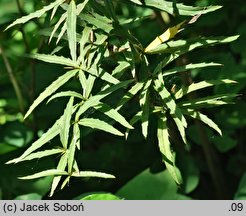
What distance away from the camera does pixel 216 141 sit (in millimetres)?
1457

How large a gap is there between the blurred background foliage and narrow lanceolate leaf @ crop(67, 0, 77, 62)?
385 mm

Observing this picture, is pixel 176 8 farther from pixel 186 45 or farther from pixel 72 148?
pixel 72 148

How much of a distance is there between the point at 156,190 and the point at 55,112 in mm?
390

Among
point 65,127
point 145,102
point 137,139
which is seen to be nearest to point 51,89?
point 65,127

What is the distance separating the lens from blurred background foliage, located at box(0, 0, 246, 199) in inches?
55.7

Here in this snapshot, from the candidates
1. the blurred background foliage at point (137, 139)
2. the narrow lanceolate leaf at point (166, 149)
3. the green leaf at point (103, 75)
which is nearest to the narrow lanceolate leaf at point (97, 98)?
the green leaf at point (103, 75)

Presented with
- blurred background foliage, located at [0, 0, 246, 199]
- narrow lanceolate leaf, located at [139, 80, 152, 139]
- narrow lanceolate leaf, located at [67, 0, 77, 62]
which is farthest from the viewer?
blurred background foliage, located at [0, 0, 246, 199]

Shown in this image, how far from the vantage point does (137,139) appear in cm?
157

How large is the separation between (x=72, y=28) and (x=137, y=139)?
0.70 m

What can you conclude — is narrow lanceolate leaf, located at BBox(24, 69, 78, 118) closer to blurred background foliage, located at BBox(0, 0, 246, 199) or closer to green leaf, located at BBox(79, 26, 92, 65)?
green leaf, located at BBox(79, 26, 92, 65)

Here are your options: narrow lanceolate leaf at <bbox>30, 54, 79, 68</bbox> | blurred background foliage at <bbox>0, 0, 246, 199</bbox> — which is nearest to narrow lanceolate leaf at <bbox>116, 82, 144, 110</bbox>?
narrow lanceolate leaf at <bbox>30, 54, 79, 68</bbox>

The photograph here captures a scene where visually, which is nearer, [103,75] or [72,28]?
[72,28]
